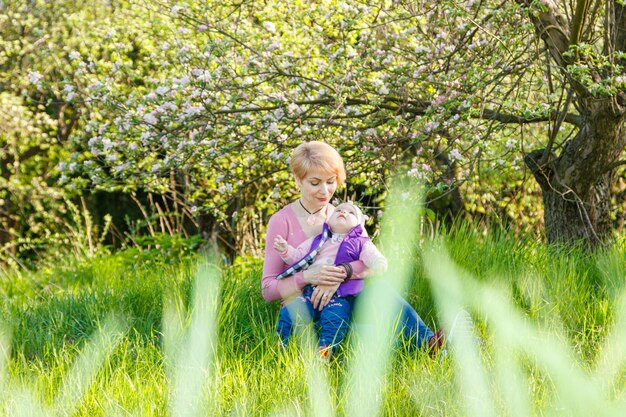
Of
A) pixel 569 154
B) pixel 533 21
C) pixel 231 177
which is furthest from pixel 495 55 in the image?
pixel 231 177

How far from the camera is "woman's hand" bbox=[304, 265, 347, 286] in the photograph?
147 inches

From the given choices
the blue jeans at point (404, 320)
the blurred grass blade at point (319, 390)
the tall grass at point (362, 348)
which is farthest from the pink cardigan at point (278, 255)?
the blurred grass blade at point (319, 390)

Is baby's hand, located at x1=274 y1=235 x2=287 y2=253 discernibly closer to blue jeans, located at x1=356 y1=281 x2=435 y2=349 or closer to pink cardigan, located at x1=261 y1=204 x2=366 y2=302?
pink cardigan, located at x1=261 y1=204 x2=366 y2=302

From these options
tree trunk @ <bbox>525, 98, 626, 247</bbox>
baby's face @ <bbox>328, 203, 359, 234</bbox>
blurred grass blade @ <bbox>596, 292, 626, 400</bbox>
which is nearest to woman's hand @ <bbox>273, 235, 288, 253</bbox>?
baby's face @ <bbox>328, 203, 359, 234</bbox>

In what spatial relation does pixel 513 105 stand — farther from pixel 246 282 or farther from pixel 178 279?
pixel 178 279

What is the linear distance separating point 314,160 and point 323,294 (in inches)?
23.5

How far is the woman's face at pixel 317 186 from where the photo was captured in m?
3.78

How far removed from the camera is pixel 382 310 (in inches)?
151

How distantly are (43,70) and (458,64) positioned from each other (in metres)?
6.88

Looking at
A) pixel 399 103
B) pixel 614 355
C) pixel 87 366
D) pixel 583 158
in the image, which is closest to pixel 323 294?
pixel 87 366

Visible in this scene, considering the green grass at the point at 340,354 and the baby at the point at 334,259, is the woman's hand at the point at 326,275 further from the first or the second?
the green grass at the point at 340,354

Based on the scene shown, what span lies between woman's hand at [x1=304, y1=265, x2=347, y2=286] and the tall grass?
21 centimetres

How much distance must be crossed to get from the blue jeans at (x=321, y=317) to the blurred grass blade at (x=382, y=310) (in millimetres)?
69

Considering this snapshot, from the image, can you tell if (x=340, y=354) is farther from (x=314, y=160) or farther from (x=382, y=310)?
(x=314, y=160)
